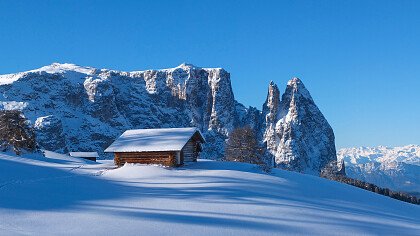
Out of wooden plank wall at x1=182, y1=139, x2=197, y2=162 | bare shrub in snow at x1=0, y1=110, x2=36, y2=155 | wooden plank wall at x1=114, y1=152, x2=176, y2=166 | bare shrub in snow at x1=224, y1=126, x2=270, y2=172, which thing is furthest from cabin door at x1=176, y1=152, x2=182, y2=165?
bare shrub in snow at x1=0, y1=110, x2=36, y2=155

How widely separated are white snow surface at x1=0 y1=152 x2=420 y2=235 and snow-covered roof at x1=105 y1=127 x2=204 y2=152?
4998mm

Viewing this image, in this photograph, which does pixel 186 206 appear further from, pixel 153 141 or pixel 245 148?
pixel 245 148

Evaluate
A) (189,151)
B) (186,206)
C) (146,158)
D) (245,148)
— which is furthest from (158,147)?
(186,206)

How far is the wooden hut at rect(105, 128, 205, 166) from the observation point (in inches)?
1382

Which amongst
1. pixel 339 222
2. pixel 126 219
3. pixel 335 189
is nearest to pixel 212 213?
pixel 126 219

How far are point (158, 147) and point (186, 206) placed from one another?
1747 centimetres

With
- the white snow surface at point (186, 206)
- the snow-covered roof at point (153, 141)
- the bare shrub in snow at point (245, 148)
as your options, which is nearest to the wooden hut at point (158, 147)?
the snow-covered roof at point (153, 141)

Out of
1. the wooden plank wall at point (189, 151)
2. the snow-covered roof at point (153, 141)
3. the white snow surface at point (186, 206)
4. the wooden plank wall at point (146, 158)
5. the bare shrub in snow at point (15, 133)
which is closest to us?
the white snow surface at point (186, 206)

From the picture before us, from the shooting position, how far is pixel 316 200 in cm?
2330

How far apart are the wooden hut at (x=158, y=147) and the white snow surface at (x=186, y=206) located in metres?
4.64

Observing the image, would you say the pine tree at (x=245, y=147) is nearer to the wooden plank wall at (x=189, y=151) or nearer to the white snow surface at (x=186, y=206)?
the wooden plank wall at (x=189, y=151)

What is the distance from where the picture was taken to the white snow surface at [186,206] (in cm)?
1402

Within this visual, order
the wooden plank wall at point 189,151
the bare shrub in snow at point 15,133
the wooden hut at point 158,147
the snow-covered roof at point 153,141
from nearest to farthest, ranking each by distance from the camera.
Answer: the wooden hut at point 158,147 → the snow-covered roof at point 153,141 → the wooden plank wall at point 189,151 → the bare shrub in snow at point 15,133

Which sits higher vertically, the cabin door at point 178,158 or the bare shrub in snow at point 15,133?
the bare shrub in snow at point 15,133
